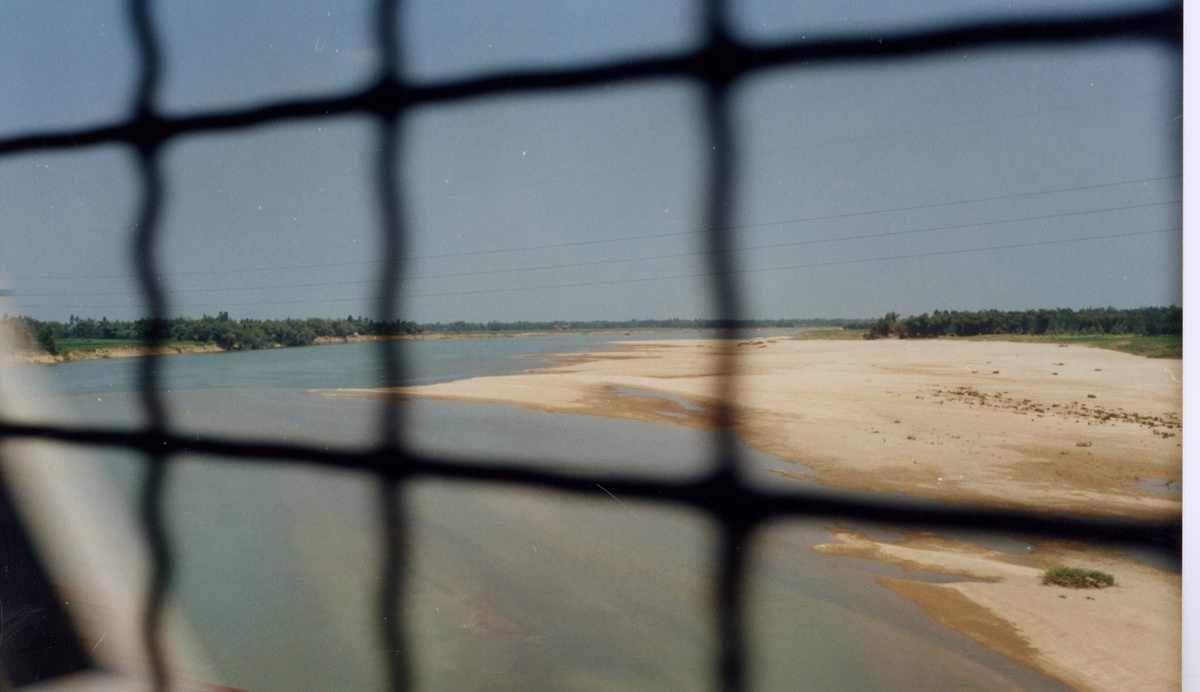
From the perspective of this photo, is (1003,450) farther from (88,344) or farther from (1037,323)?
(88,344)

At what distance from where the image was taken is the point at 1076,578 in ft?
1.52

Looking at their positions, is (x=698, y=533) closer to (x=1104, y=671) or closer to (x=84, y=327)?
(x=1104, y=671)

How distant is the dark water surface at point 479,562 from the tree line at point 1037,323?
14 centimetres

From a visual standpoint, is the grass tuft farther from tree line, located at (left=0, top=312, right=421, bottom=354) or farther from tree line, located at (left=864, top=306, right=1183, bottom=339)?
tree line, located at (left=0, top=312, right=421, bottom=354)

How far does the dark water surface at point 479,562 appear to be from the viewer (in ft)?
1.93

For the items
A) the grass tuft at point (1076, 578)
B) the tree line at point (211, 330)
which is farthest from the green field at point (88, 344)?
the grass tuft at point (1076, 578)

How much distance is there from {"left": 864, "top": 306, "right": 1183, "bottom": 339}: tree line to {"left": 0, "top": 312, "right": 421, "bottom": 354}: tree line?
1.51 feet

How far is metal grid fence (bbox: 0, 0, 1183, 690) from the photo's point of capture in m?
0.49

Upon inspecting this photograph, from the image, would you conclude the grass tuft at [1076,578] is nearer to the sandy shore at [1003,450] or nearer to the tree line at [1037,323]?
the sandy shore at [1003,450]

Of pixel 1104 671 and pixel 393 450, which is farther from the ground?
pixel 393 450

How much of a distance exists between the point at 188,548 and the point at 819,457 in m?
0.77

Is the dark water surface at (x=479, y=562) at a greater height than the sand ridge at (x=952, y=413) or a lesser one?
lesser

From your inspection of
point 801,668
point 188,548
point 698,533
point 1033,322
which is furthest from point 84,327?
point 1033,322

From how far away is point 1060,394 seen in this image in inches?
19.3
